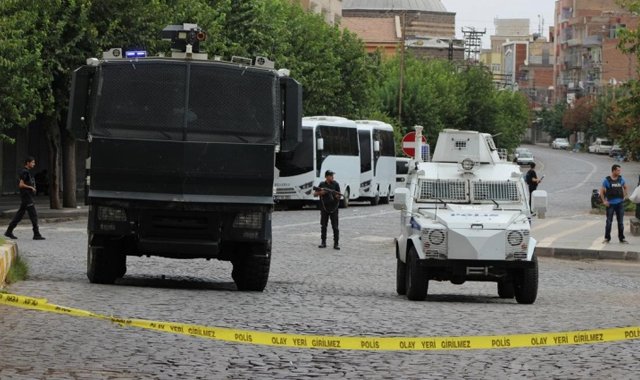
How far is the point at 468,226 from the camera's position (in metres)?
19.9

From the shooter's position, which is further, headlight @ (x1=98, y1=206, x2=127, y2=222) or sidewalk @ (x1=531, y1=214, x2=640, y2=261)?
sidewalk @ (x1=531, y1=214, x2=640, y2=261)

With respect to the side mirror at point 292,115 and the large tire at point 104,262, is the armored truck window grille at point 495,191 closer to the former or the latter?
the side mirror at point 292,115

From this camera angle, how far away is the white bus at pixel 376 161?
61.3 m

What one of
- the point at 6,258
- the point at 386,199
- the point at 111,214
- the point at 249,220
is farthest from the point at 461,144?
the point at 386,199

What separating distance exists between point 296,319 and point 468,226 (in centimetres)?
468

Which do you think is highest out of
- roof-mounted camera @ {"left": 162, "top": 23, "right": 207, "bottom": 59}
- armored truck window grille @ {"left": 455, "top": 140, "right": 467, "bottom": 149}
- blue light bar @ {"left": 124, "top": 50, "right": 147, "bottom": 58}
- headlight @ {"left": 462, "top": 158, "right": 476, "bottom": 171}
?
Answer: roof-mounted camera @ {"left": 162, "top": 23, "right": 207, "bottom": 59}

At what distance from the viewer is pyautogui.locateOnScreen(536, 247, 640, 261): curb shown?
3350 cm

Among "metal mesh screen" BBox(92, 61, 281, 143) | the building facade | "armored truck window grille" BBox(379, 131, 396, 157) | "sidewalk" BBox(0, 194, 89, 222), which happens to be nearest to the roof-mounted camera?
"metal mesh screen" BBox(92, 61, 281, 143)

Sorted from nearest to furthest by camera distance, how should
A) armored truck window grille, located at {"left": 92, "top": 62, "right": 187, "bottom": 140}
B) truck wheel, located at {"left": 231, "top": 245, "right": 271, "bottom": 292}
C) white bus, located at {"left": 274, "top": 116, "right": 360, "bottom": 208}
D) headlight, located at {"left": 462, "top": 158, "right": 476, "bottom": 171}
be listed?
armored truck window grille, located at {"left": 92, "top": 62, "right": 187, "bottom": 140} < truck wheel, located at {"left": 231, "top": 245, "right": 271, "bottom": 292} < headlight, located at {"left": 462, "top": 158, "right": 476, "bottom": 171} < white bus, located at {"left": 274, "top": 116, "right": 360, "bottom": 208}

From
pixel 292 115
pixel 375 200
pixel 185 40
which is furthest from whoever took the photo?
pixel 375 200

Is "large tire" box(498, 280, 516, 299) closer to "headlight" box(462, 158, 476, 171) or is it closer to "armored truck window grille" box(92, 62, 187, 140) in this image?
"headlight" box(462, 158, 476, 171)

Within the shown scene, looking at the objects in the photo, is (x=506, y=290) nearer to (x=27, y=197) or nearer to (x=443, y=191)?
(x=443, y=191)

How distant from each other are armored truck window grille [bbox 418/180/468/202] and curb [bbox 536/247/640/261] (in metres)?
12.7

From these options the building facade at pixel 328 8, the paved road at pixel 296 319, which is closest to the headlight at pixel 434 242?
the paved road at pixel 296 319
